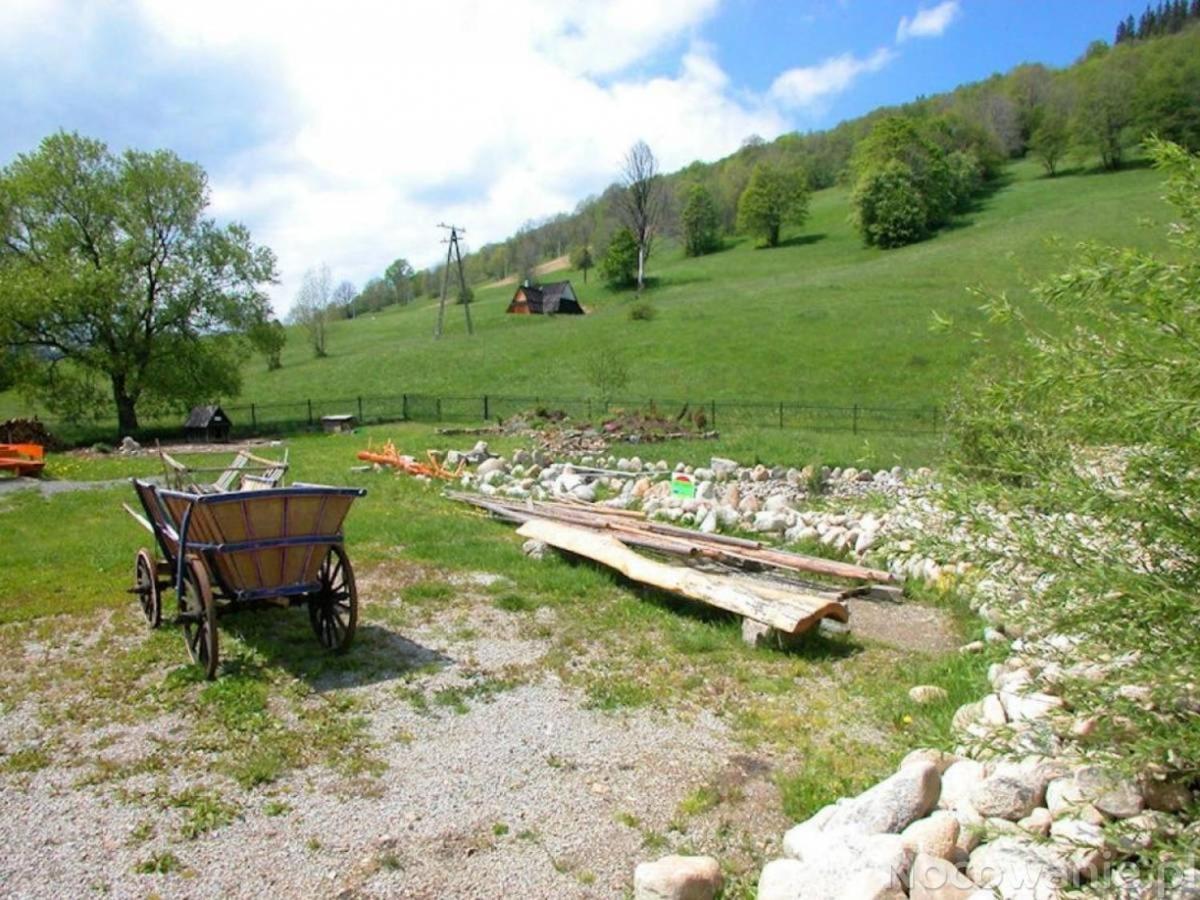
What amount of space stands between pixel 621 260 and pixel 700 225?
14857 millimetres

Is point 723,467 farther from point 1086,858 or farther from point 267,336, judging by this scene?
point 267,336

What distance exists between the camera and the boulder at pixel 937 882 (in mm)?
3371

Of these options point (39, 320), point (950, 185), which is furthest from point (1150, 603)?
point (950, 185)

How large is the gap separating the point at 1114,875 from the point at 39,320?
32.6m

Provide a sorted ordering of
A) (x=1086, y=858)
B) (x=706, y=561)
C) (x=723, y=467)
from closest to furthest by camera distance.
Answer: (x=1086, y=858)
(x=706, y=561)
(x=723, y=467)

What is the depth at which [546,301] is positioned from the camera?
69.4 meters

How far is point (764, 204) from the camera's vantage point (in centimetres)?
8075

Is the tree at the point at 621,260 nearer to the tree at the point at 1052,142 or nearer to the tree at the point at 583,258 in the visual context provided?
the tree at the point at 583,258

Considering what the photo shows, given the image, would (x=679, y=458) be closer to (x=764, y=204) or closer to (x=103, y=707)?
(x=103, y=707)

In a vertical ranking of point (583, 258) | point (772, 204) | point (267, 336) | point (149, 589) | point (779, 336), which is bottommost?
point (149, 589)

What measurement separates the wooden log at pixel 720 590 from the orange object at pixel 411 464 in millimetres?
7368

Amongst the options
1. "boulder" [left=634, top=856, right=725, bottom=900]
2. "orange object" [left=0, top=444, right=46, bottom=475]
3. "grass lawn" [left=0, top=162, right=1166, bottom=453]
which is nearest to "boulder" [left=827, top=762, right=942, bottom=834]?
"boulder" [left=634, top=856, right=725, bottom=900]

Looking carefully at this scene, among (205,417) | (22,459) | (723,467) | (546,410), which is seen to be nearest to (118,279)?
(205,417)

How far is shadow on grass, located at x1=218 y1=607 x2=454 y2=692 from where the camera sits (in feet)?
22.4
